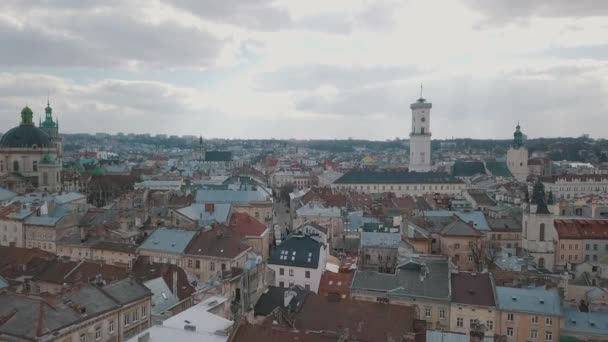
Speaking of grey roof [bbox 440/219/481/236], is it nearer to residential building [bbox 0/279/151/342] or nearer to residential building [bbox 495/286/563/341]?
residential building [bbox 495/286/563/341]

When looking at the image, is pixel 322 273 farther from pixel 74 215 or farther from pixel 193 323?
pixel 74 215

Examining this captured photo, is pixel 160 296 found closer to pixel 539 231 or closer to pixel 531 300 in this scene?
pixel 531 300

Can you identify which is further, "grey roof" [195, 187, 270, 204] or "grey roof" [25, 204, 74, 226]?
"grey roof" [195, 187, 270, 204]

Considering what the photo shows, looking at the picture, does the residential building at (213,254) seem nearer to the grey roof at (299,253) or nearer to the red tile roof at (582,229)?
the grey roof at (299,253)

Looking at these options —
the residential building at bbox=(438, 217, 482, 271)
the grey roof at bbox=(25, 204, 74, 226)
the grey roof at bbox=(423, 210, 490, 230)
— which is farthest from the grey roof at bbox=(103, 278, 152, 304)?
the grey roof at bbox=(423, 210, 490, 230)

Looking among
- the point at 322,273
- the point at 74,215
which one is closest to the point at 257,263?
the point at 322,273

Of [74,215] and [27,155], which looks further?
[27,155]

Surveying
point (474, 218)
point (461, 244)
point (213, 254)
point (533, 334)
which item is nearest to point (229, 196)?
point (213, 254)

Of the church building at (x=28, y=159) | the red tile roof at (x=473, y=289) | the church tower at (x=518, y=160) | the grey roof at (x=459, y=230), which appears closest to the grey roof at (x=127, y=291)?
the red tile roof at (x=473, y=289)
